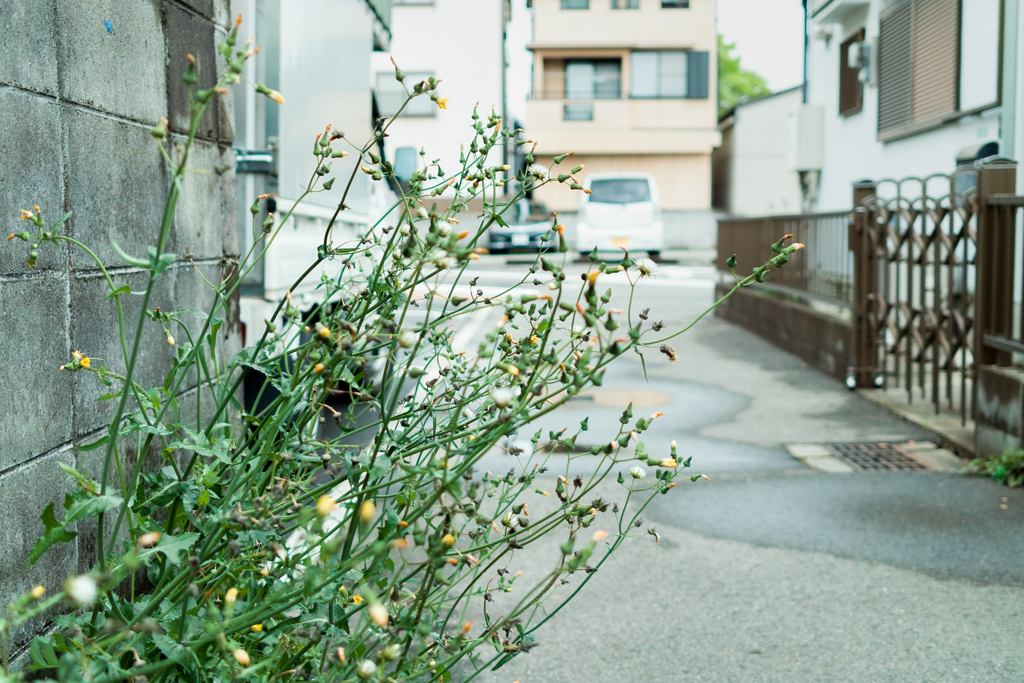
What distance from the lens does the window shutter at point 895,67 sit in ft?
40.8

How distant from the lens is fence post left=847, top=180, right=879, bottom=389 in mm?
7988

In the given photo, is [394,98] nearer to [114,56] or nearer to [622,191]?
[622,191]

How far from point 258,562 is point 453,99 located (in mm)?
30676

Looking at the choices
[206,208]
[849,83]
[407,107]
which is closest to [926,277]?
[206,208]

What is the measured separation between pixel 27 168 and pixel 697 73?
3640 centimetres

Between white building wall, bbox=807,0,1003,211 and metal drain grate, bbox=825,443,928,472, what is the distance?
4.80 m

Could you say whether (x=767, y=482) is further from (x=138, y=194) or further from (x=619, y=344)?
(x=619, y=344)

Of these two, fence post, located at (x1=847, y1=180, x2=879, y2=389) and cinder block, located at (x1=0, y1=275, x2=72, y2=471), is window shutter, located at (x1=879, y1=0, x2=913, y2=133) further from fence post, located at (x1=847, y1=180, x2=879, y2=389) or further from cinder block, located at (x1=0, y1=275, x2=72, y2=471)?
cinder block, located at (x1=0, y1=275, x2=72, y2=471)

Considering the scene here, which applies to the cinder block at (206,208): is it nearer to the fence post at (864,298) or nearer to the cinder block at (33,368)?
the cinder block at (33,368)

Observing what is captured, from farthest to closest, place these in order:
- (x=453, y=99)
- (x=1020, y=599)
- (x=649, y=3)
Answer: (x=649, y=3)
(x=453, y=99)
(x=1020, y=599)

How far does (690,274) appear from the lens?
21.7 m

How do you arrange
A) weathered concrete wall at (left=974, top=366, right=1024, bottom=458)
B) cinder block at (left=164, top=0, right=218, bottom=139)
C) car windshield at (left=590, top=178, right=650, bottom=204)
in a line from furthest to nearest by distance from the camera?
car windshield at (left=590, top=178, right=650, bottom=204), weathered concrete wall at (left=974, top=366, right=1024, bottom=458), cinder block at (left=164, top=0, right=218, bottom=139)

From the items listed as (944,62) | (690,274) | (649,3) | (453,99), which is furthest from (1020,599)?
(649,3)

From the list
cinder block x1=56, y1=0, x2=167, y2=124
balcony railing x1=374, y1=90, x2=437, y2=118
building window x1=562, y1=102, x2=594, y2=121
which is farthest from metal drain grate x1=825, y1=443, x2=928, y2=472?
building window x1=562, y1=102, x2=594, y2=121
